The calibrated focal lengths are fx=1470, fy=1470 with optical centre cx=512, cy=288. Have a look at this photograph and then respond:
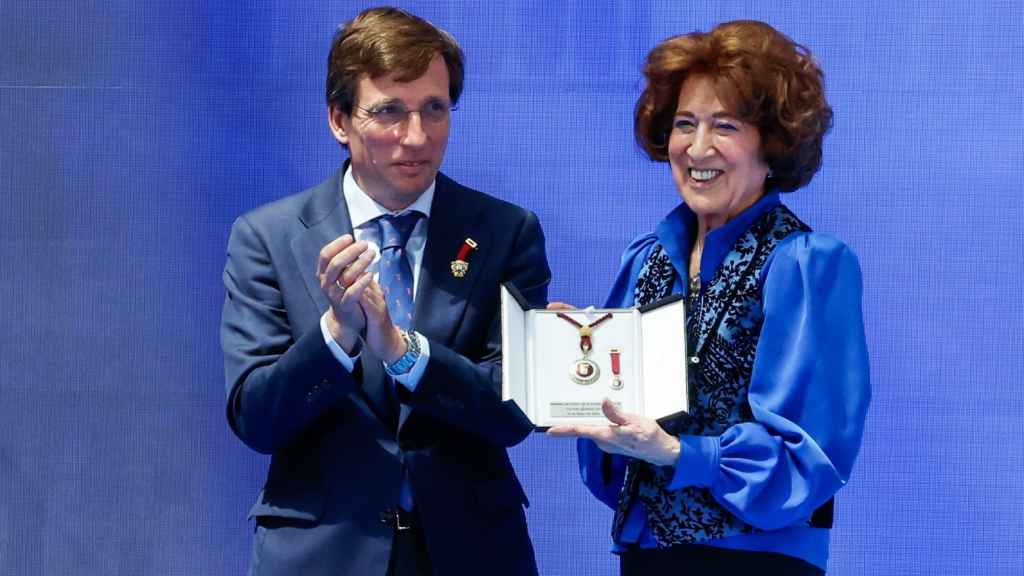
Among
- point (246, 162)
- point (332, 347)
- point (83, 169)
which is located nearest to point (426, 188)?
point (332, 347)

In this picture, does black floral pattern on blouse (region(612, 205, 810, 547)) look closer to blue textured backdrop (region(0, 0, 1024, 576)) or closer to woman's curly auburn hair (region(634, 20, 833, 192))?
woman's curly auburn hair (region(634, 20, 833, 192))

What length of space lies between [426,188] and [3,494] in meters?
1.80

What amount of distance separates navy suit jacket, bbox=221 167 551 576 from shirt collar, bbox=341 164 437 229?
0.8 inches

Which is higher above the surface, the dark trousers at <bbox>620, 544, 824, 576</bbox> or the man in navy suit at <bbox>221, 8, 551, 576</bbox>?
the man in navy suit at <bbox>221, 8, 551, 576</bbox>

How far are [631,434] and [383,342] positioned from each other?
40 cm

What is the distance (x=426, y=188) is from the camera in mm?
2428

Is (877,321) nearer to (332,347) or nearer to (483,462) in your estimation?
(483,462)

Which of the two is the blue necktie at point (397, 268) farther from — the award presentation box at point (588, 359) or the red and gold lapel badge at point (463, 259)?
the award presentation box at point (588, 359)

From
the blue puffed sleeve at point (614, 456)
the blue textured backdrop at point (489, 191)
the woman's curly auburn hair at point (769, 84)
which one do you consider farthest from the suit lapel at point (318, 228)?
the blue textured backdrop at point (489, 191)

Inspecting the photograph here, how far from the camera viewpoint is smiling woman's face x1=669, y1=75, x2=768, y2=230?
2.21m

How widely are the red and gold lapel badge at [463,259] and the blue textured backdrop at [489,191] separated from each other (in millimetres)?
1149

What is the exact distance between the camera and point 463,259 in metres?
2.36

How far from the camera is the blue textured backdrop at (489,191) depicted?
342 centimetres

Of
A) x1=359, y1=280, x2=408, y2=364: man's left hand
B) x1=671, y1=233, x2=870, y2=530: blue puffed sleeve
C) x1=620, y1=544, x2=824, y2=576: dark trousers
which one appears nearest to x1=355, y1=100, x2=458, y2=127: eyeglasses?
x1=359, y1=280, x2=408, y2=364: man's left hand
